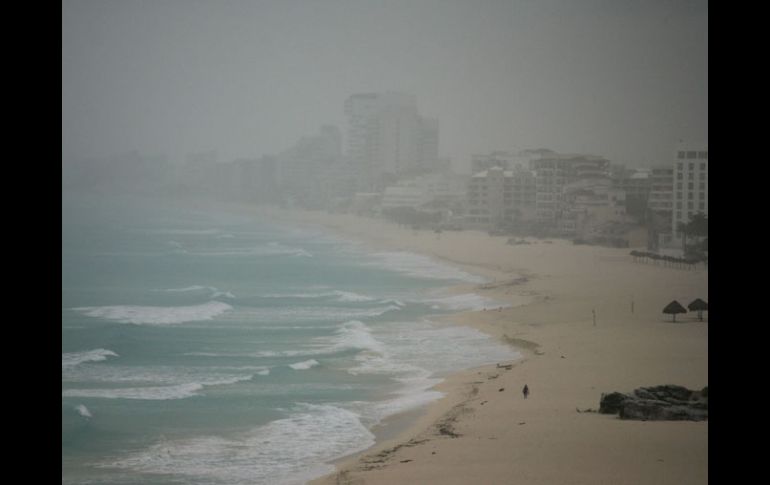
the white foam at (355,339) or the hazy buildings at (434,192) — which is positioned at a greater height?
the hazy buildings at (434,192)

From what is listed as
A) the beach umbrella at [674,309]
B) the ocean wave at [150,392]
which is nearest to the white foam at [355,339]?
the ocean wave at [150,392]

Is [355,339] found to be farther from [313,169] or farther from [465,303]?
[313,169]

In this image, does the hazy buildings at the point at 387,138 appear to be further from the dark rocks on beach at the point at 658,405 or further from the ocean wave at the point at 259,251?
the dark rocks on beach at the point at 658,405

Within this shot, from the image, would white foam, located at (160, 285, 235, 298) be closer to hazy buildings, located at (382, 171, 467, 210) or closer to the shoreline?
the shoreline

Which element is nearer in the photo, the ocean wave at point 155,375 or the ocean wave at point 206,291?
the ocean wave at point 155,375

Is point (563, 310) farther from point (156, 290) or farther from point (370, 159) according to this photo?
point (370, 159)
